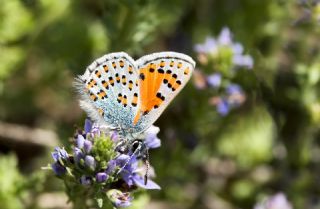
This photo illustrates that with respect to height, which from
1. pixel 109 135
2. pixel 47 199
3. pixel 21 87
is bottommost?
pixel 109 135

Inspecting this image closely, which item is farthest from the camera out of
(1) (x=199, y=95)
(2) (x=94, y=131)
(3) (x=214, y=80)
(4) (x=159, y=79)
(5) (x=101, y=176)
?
(1) (x=199, y=95)

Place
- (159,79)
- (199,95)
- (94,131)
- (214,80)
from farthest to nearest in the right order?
(199,95), (214,80), (159,79), (94,131)

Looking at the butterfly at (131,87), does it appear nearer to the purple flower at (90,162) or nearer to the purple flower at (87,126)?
the purple flower at (87,126)

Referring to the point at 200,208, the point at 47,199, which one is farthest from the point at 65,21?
the point at 200,208

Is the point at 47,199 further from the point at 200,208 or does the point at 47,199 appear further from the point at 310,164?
the point at 310,164

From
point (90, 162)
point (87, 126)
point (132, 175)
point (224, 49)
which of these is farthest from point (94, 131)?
point (224, 49)

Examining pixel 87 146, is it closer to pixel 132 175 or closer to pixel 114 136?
pixel 114 136
